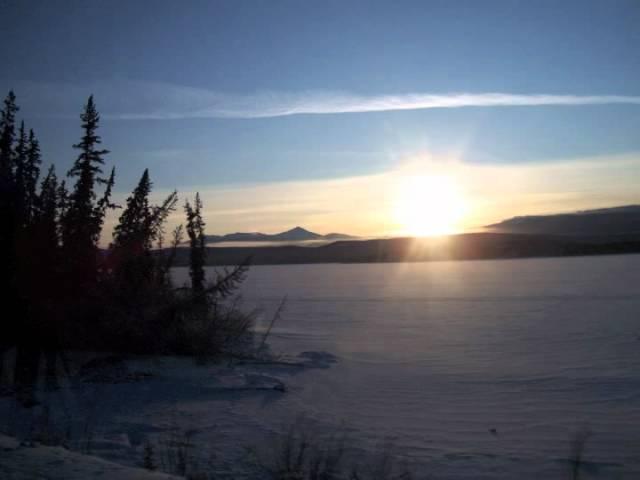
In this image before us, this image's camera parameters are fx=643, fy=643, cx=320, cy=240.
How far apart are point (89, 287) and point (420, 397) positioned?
7018 millimetres

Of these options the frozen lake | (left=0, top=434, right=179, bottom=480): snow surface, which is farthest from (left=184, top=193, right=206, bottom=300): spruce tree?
(left=0, top=434, right=179, bottom=480): snow surface

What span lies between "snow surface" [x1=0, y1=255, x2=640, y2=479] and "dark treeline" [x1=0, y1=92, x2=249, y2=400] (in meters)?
0.92

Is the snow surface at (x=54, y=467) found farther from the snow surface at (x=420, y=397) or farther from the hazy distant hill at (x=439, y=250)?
the hazy distant hill at (x=439, y=250)

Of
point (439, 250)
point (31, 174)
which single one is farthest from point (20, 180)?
point (439, 250)

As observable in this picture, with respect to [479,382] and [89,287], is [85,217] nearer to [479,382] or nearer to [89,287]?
[89,287]

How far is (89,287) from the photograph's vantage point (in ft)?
42.5

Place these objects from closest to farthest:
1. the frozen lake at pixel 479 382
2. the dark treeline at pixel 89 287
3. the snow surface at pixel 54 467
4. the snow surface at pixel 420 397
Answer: the snow surface at pixel 54 467 → the snow surface at pixel 420 397 → the frozen lake at pixel 479 382 → the dark treeline at pixel 89 287

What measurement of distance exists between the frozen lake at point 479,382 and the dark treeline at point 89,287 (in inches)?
105

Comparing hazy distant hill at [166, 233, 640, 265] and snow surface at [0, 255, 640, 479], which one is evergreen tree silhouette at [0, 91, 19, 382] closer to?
snow surface at [0, 255, 640, 479]

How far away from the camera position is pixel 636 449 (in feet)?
24.0

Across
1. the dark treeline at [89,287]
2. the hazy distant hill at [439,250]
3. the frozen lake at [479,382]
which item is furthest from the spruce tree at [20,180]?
the hazy distant hill at [439,250]

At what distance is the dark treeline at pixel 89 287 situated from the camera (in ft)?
41.0

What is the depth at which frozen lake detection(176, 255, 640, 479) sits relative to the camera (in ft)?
24.3

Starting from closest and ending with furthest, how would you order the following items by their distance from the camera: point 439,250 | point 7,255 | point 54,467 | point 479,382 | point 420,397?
point 54,467
point 420,397
point 479,382
point 7,255
point 439,250
